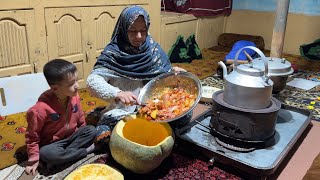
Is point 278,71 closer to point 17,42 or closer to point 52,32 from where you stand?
point 52,32

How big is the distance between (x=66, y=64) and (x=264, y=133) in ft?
3.23

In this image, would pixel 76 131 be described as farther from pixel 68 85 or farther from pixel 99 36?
pixel 99 36

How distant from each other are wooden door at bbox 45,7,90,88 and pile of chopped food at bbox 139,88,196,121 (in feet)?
4.28

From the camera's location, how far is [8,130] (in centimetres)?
182

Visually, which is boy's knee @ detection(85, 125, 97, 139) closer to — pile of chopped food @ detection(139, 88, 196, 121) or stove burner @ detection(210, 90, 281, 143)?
pile of chopped food @ detection(139, 88, 196, 121)

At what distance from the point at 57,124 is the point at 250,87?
924 mm

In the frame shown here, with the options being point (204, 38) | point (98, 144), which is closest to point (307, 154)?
point (98, 144)

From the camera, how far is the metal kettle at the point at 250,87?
4.43 ft

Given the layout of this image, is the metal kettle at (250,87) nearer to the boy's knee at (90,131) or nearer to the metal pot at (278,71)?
the metal pot at (278,71)

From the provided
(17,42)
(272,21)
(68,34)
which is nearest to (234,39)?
(272,21)

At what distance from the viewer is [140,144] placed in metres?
1.34

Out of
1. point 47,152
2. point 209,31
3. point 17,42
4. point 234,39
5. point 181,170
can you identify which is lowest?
point 181,170

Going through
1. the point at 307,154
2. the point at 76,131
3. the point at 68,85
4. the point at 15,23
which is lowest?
the point at 307,154

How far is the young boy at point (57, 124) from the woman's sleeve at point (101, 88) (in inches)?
4.3
